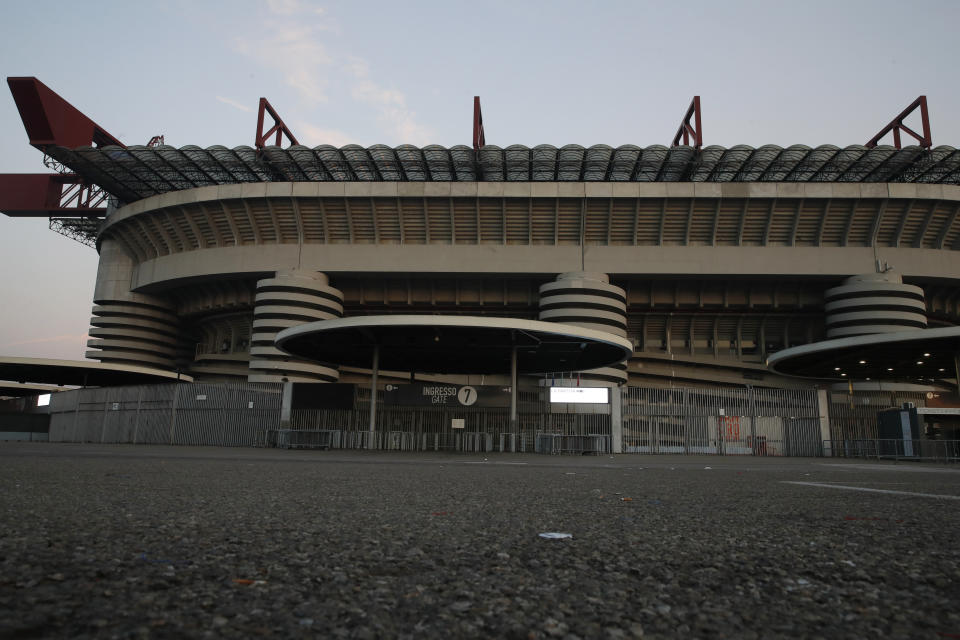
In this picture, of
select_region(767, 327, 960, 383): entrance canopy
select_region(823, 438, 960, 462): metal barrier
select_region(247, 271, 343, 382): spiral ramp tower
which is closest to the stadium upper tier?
select_region(247, 271, 343, 382): spiral ramp tower

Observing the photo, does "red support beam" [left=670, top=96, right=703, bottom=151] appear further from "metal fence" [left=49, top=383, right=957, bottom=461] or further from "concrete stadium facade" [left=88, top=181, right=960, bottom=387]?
"metal fence" [left=49, top=383, right=957, bottom=461]

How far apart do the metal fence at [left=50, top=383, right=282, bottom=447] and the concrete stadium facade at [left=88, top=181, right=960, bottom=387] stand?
8.77m

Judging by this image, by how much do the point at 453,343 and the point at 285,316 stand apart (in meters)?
19.6

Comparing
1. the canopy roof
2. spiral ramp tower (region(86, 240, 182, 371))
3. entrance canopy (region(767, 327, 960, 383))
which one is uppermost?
spiral ramp tower (region(86, 240, 182, 371))

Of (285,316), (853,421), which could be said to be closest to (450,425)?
(285,316)

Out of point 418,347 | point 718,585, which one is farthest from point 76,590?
point 418,347

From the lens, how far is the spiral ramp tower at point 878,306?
40125 millimetres

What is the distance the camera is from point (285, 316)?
41.4 metres

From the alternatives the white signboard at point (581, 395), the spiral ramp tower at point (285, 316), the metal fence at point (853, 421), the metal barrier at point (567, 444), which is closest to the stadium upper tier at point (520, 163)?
the spiral ramp tower at point (285, 316)

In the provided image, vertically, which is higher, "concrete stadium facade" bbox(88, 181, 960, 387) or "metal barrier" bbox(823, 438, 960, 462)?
"concrete stadium facade" bbox(88, 181, 960, 387)

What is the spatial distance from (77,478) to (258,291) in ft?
129

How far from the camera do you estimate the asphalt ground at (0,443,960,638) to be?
56.7 inches

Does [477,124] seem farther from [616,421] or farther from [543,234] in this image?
[616,421]

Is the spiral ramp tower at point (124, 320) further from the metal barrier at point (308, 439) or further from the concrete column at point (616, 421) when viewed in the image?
the concrete column at point (616, 421)
